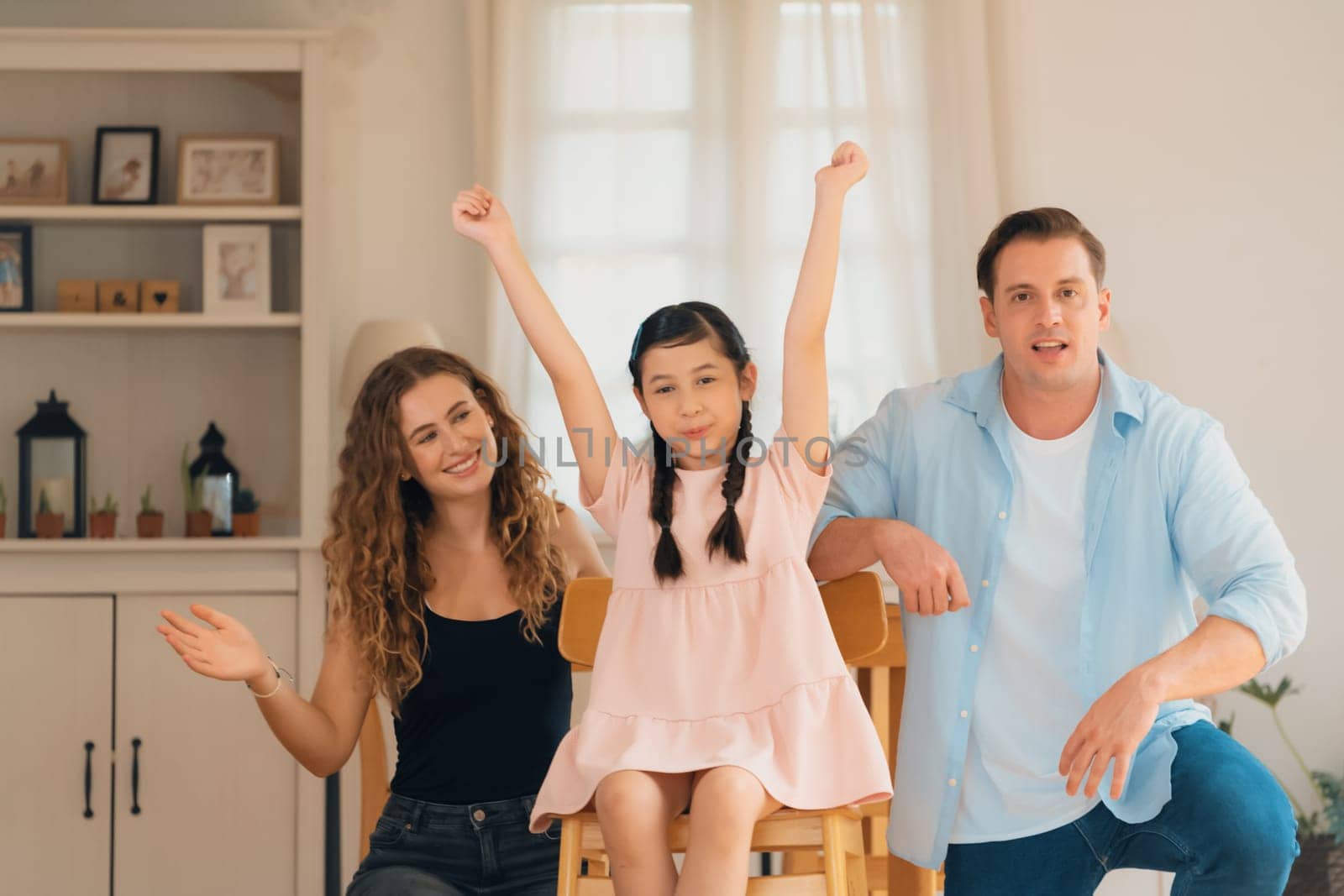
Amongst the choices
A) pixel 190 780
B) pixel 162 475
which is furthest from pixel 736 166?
pixel 190 780

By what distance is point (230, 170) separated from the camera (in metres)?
3.27

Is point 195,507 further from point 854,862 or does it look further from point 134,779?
point 854,862

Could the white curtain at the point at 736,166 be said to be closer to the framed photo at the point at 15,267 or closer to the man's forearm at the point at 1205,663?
the framed photo at the point at 15,267

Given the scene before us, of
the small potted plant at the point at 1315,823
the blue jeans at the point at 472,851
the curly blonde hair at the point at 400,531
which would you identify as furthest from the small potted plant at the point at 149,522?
the small potted plant at the point at 1315,823

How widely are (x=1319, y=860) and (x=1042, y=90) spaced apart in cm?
208

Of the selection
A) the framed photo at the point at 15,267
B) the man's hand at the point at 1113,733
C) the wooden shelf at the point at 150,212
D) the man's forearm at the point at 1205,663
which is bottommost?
the man's hand at the point at 1113,733

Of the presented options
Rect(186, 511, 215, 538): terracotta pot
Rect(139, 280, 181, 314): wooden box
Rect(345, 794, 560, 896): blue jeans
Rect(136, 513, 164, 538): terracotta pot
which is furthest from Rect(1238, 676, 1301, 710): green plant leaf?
Rect(139, 280, 181, 314): wooden box

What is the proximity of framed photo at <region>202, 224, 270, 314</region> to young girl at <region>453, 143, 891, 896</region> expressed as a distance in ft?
5.40

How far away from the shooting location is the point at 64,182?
3.28m

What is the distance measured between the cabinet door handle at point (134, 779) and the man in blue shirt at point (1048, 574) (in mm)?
1943

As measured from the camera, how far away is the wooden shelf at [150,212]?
10.2ft

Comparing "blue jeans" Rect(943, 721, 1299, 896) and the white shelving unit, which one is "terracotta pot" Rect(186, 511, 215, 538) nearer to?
the white shelving unit

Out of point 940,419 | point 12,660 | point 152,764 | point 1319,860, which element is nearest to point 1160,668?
point 940,419

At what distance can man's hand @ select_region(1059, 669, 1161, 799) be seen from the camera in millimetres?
1501
